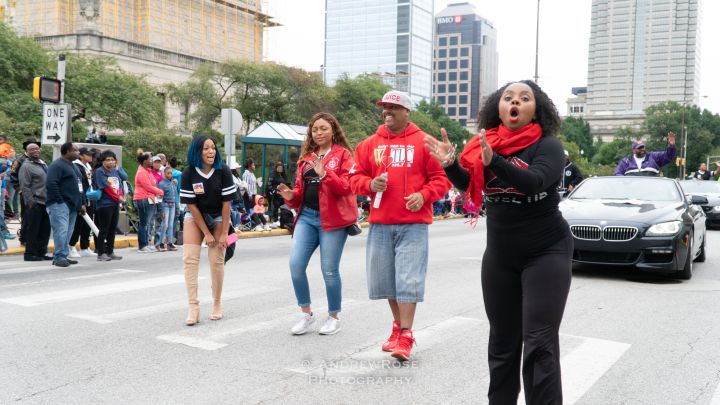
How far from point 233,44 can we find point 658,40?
120 meters

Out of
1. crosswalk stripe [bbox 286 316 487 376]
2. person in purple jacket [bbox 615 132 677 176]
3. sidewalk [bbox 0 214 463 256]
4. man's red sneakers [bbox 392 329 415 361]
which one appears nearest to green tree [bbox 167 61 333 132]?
sidewalk [bbox 0 214 463 256]

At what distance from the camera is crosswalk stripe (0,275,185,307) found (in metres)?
7.39

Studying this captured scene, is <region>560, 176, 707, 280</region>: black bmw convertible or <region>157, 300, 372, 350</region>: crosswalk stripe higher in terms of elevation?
<region>560, 176, 707, 280</region>: black bmw convertible

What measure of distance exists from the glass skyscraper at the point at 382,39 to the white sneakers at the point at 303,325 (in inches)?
6307

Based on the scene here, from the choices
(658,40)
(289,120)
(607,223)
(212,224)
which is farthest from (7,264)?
(658,40)

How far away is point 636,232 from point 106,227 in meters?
8.27

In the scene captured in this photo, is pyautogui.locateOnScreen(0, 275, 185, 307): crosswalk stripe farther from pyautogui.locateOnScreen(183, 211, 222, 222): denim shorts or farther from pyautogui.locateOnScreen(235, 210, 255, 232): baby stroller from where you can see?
pyautogui.locateOnScreen(235, 210, 255, 232): baby stroller

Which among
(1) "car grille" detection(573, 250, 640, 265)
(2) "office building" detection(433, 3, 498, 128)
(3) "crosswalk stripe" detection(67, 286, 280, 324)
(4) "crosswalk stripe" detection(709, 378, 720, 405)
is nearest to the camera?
(4) "crosswalk stripe" detection(709, 378, 720, 405)

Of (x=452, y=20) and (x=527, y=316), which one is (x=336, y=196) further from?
(x=452, y=20)

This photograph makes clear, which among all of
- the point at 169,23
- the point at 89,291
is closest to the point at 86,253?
the point at 89,291

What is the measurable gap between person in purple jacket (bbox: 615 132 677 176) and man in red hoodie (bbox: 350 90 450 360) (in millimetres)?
8681

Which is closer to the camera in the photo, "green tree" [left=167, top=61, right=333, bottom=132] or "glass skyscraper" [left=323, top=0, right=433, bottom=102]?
"green tree" [left=167, top=61, right=333, bottom=132]

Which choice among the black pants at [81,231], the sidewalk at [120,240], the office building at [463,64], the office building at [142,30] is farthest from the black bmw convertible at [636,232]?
the office building at [463,64]

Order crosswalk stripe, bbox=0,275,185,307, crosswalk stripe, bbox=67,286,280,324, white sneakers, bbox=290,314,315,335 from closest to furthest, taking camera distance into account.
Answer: white sneakers, bbox=290,314,315,335, crosswalk stripe, bbox=67,286,280,324, crosswalk stripe, bbox=0,275,185,307
